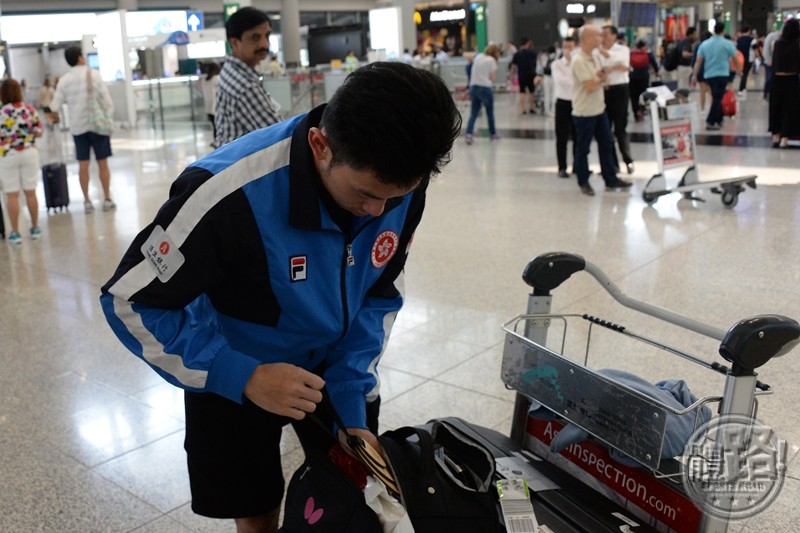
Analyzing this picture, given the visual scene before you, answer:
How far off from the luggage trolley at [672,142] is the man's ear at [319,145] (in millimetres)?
6141

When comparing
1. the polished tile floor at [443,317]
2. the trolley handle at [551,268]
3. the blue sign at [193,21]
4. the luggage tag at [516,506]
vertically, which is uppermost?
the blue sign at [193,21]

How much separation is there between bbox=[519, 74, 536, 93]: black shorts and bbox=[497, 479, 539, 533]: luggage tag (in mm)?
16020

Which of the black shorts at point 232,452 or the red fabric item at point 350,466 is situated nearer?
the red fabric item at point 350,466

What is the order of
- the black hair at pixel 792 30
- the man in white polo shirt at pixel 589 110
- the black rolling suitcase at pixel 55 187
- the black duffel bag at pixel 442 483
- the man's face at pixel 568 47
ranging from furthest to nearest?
the black hair at pixel 792 30, the man's face at pixel 568 47, the black rolling suitcase at pixel 55 187, the man in white polo shirt at pixel 589 110, the black duffel bag at pixel 442 483

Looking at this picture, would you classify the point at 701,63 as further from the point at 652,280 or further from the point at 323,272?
the point at 323,272

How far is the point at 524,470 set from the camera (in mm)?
2039

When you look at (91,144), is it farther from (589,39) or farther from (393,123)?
(393,123)

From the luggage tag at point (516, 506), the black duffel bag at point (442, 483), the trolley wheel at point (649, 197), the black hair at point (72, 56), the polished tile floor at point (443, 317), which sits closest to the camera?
the black duffel bag at point (442, 483)

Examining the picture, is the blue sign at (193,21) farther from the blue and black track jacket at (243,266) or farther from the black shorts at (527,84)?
the blue and black track jacket at (243,266)

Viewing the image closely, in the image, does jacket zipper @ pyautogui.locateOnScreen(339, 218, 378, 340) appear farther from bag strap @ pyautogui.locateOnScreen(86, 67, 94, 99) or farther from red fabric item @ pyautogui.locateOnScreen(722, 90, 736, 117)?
red fabric item @ pyautogui.locateOnScreen(722, 90, 736, 117)

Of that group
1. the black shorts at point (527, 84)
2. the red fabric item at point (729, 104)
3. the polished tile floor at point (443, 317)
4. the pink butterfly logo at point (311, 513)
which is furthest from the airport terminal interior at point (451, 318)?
the black shorts at point (527, 84)

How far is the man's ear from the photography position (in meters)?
1.35

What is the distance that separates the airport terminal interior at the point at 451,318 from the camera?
284 centimetres

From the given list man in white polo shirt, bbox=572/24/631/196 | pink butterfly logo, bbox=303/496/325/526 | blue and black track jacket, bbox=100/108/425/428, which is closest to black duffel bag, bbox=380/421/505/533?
pink butterfly logo, bbox=303/496/325/526
